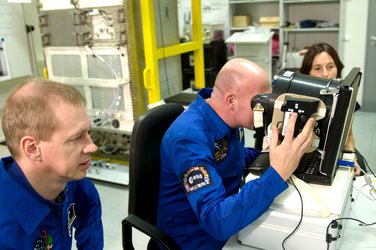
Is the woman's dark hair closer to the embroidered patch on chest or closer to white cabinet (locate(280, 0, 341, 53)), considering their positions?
the embroidered patch on chest

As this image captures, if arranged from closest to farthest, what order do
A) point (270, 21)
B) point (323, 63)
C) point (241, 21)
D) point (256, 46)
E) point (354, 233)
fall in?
point (354, 233) → point (323, 63) → point (256, 46) → point (270, 21) → point (241, 21)

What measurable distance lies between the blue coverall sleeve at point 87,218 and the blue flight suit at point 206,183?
0.82 ft

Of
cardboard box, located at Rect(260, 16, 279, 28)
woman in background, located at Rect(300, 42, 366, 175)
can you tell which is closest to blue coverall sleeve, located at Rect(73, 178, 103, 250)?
woman in background, located at Rect(300, 42, 366, 175)

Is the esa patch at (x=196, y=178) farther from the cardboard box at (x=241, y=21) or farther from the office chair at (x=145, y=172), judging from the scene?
the cardboard box at (x=241, y=21)

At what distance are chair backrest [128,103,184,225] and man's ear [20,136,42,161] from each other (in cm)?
47

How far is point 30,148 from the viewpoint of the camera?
90 centimetres

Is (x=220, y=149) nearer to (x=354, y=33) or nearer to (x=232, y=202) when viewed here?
(x=232, y=202)

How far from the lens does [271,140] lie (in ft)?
3.56

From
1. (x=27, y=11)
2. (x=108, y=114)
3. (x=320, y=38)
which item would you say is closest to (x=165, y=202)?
(x=108, y=114)

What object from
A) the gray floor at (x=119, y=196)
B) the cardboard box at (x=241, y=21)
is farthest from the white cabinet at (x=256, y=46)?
the gray floor at (x=119, y=196)

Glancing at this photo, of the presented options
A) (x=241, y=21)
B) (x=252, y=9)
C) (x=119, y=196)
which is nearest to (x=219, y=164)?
(x=119, y=196)

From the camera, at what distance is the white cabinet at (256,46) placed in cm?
427

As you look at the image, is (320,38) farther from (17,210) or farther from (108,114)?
(17,210)

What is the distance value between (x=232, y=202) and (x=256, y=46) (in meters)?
3.62
